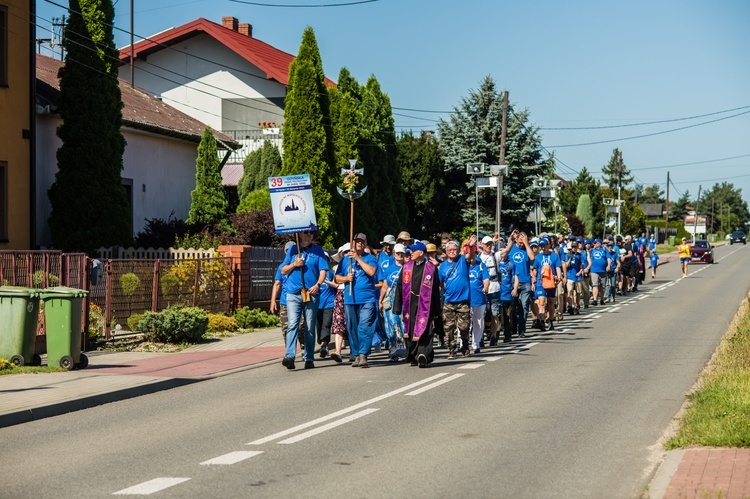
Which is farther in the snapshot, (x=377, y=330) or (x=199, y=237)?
(x=199, y=237)

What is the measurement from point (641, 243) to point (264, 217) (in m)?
18.4

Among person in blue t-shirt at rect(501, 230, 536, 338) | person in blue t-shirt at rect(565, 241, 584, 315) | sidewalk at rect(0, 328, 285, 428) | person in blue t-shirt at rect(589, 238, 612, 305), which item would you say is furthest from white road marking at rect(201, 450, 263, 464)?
person in blue t-shirt at rect(589, 238, 612, 305)

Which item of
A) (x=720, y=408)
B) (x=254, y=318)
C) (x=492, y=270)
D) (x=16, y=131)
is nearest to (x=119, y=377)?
(x=492, y=270)

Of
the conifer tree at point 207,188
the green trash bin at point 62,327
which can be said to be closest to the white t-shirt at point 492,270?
the green trash bin at point 62,327

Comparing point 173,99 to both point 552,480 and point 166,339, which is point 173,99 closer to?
point 166,339

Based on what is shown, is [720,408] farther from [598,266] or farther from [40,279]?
[598,266]

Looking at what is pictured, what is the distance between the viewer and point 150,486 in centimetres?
755

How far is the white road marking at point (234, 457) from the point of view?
848 centimetres

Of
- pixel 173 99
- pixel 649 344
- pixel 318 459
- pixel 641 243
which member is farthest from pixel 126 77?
pixel 318 459

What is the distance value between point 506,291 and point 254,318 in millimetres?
5776

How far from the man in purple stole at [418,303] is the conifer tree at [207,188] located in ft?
49.8

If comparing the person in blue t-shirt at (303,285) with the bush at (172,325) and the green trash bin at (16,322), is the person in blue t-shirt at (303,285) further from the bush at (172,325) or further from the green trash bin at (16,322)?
the bush at (172,325)

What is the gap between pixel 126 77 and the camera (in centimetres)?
4738

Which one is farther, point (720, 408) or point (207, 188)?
point (207, 188)
